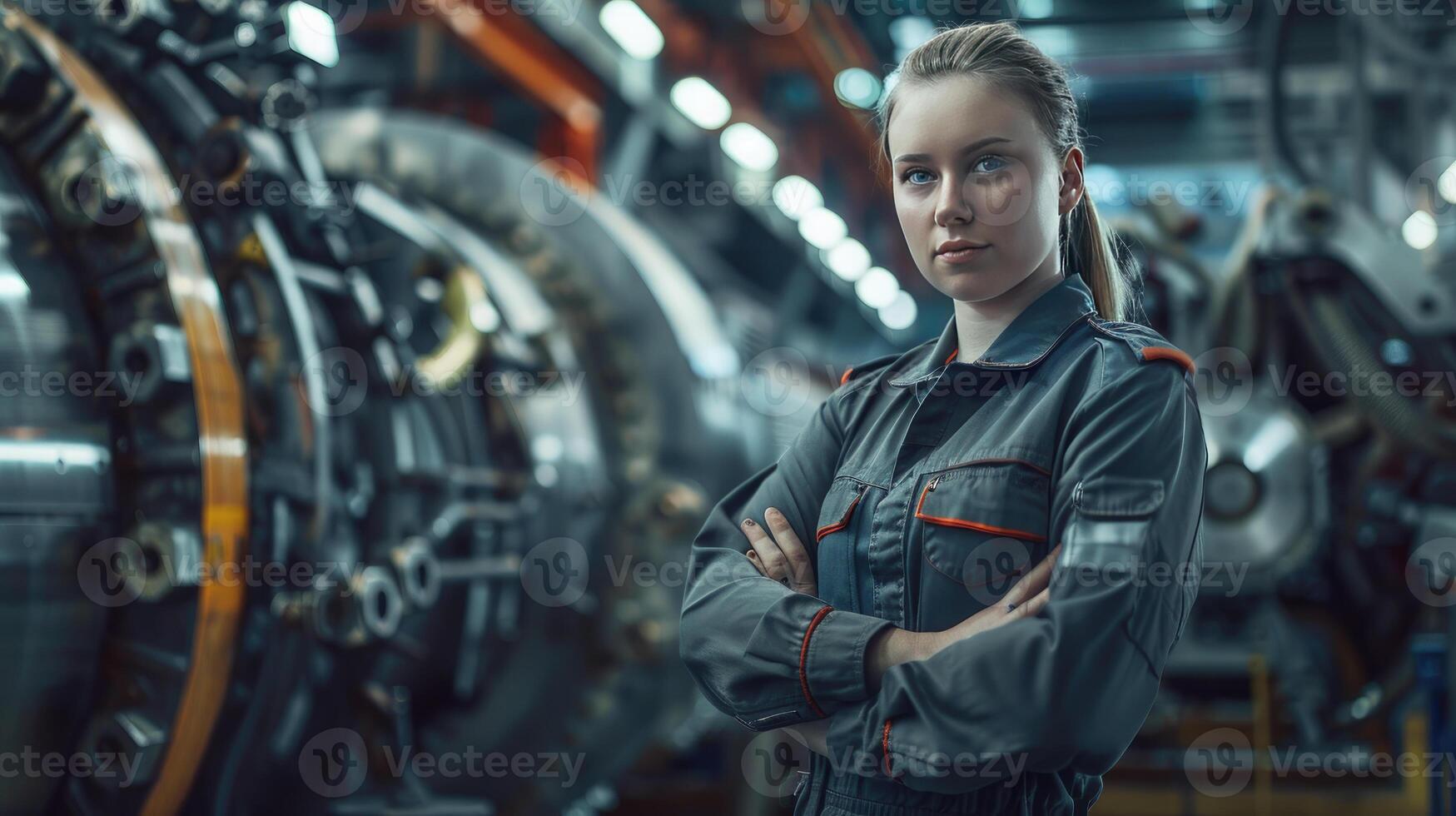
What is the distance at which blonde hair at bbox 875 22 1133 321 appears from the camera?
107cm

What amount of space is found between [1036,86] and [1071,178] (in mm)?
100

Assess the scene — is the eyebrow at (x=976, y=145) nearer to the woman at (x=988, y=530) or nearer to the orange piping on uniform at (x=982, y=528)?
the woman at (x=988, y=530)

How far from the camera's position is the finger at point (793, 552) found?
3.95 ft

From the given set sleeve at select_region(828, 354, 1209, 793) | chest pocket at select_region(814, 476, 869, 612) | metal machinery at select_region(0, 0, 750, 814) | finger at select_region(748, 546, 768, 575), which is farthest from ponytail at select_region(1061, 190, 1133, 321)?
metal machinery at select_region(0, 0, 750, 814)

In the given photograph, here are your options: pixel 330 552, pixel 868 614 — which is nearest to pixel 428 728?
pixel 330 552

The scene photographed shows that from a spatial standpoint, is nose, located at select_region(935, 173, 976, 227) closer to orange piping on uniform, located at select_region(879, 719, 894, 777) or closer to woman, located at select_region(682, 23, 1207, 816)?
woman, located at select_region(682, 23, 1207, 816)

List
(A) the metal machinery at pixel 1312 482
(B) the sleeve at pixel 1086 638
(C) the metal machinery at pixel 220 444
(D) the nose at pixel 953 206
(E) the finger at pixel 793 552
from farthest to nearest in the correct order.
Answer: (A) the metal machinery at pixel 1312 482 < (C) the metal machinery at pixel 220 444 < (E) the finger at pixel 793 552 < (D) the nose at pixel 953 206 < (B) the sleeve at pixel 1086 638

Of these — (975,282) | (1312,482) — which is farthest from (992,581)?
(1312,482)

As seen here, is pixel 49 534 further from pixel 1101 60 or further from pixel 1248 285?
pixel 1101 60

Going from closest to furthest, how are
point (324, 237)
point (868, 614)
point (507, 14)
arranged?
point (868, 614)
point (324, 237)
point (507, 14)

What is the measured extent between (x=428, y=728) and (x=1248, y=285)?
2620 mm

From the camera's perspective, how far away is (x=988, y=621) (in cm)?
100

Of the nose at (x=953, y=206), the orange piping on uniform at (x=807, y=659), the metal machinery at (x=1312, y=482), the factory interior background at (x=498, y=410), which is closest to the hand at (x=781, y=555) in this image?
the orange piping on uniform at (x=807, y=659)

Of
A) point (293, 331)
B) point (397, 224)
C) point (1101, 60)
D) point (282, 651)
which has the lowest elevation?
point (282, 651)
